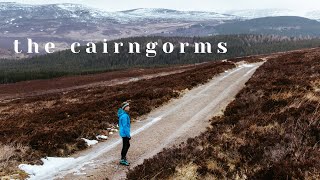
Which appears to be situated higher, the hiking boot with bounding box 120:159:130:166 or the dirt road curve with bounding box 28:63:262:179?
the hiking boot with bounding box 120:159:130:166

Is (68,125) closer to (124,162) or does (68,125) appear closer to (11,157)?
(11,157)

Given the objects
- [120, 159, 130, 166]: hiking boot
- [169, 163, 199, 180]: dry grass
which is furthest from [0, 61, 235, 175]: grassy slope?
[169, 163, 199, 180]: dry grass

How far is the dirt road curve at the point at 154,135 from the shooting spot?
13.4m

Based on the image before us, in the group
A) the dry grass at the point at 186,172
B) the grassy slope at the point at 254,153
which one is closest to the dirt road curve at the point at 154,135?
the grassy slope at the point at 254,153

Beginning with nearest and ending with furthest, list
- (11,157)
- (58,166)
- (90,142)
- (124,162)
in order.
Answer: (124,162)
(58,166)
(11,157)
(90,142)

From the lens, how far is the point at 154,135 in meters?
18.5

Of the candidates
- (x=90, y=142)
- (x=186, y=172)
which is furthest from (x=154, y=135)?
(x=186, y=172)

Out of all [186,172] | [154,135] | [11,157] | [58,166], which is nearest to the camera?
[186,172]

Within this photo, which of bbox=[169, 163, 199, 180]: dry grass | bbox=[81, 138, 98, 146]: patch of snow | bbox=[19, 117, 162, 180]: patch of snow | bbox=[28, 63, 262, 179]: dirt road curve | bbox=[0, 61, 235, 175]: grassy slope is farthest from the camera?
bbox=[81, 138, 98, 146]: patch of snow

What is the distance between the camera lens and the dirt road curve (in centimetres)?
1344

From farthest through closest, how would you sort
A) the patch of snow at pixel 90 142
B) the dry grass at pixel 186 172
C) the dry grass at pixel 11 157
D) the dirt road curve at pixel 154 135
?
the patch of snow at pixel 90 142
the dirt road curve at pixel 154 135
the dry grass at pixel 11 157
the dry grass at pixel 186 172

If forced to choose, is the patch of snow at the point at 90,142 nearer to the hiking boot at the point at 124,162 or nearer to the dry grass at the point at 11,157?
the dry grass at the point at 11,157

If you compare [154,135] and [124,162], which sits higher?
[124,162]

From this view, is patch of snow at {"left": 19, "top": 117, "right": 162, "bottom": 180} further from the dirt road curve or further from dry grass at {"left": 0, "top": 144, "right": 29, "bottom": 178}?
dry grass at {"left": 0, "top": 144, "right": 29, "bottom": 178}
